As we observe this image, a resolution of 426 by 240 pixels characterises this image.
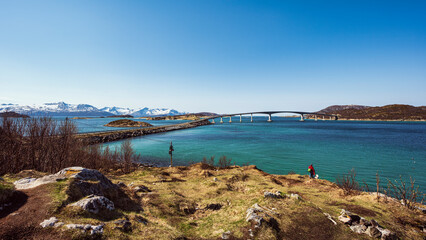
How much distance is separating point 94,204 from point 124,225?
5.85ft

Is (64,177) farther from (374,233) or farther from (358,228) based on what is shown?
(374,233)

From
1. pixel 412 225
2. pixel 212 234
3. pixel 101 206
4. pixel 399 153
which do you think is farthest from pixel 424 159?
pixel 101 206

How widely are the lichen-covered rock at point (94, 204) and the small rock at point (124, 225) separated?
118 cm

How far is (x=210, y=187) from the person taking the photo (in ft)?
48.6

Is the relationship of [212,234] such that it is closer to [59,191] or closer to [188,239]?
[188,239]

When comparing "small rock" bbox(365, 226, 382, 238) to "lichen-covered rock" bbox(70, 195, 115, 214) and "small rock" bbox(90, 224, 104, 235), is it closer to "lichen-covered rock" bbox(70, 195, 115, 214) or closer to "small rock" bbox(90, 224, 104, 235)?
"small rock" bbox(90, 224, 104, 235)

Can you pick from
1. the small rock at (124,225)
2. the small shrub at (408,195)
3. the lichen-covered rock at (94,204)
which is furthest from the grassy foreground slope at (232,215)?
the small shrub at (408,195)

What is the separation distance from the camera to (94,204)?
24.1ft

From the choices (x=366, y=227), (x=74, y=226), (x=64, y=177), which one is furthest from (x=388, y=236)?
(x=64, y=177)

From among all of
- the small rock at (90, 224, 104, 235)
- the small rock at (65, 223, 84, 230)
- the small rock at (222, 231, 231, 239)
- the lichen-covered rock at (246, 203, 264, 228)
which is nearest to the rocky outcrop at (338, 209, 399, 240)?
the lichen-covered rock at (246, 203, 264, 228)

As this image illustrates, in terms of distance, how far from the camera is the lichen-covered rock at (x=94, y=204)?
7.11 m

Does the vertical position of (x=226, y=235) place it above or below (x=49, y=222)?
below

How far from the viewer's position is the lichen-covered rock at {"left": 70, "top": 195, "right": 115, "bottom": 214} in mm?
7111

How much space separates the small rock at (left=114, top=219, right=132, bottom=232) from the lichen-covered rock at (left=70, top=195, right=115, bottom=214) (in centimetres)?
118
